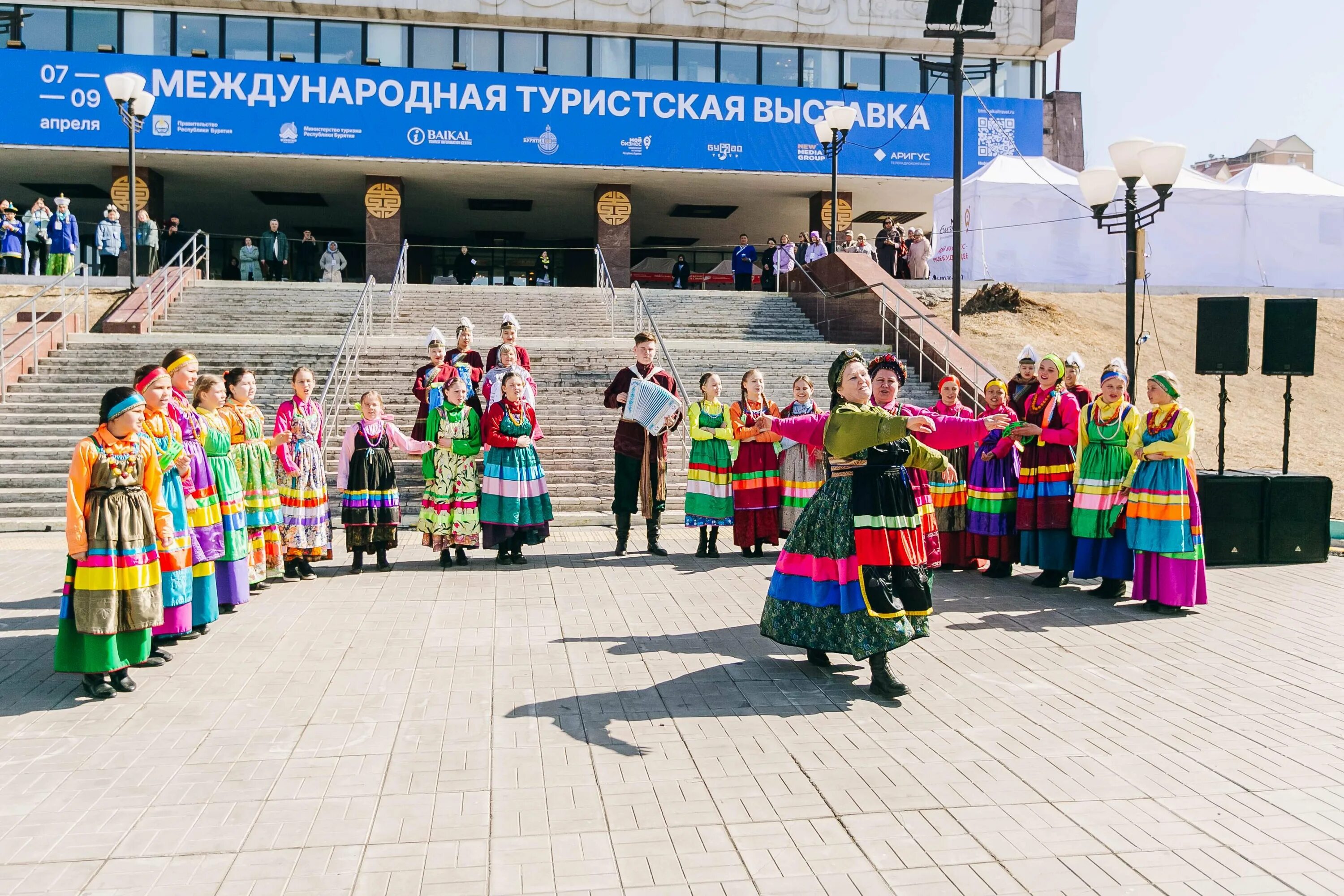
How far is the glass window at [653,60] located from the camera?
29.1 metres

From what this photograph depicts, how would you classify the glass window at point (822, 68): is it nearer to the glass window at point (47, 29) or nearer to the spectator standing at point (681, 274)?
the spectator standing at point (681, 274)

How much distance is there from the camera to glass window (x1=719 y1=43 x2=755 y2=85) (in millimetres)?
29469

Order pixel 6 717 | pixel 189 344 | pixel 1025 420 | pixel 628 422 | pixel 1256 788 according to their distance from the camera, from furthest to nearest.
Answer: pixel 189 344, pixel 628 422, pixel 1025 420, pixel 6 717, pixel 1256 788

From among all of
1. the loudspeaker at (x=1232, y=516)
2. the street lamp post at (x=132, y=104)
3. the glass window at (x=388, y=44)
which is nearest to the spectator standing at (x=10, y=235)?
the street lamp post at (x=132, y=104)

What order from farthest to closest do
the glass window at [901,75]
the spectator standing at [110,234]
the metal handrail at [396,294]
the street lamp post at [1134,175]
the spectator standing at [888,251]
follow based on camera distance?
the glass window at [901,75]
the spectator standing at [888,251]
the spectator standing at [110,234]
the metal handrail at [396,294]
the street lamp post at [1134,175]

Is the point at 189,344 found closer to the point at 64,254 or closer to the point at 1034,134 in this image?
the point at 64,254

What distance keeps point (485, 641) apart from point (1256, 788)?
14.4ft

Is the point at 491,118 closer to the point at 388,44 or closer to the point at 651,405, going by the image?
the point at 388,44

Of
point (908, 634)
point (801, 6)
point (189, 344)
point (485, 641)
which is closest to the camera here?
point (908, 634)

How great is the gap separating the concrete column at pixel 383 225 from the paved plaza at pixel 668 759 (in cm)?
2221

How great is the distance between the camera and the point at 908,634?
557cm

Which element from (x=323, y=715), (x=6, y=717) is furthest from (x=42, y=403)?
(x=323, y=715)

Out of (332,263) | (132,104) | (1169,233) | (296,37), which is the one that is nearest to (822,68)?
(1169,233)

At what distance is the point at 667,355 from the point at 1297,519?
7.57 meters
